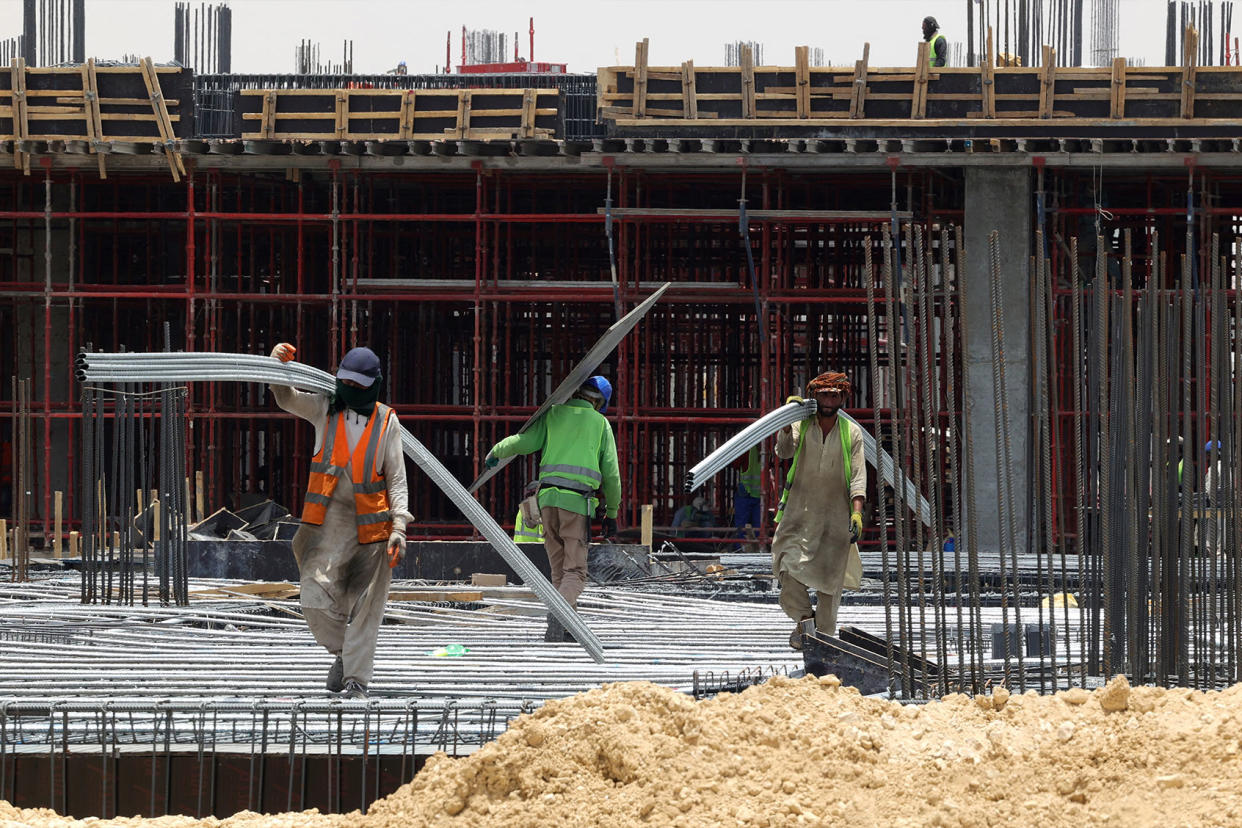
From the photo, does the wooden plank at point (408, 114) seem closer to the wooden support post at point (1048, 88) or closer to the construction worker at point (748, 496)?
the construction worker at point (748, 496)

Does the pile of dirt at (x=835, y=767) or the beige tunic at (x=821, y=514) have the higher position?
the beige tunic at (x=821, y=514)

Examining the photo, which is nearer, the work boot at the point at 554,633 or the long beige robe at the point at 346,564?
the long beige robe at the point at 346,564

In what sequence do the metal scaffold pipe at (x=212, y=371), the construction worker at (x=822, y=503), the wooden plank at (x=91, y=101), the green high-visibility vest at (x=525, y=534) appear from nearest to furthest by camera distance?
the metal scaffold pipe at (x=212, y=371) < the construction worker at (x=822, y=503) < the green high-visibility vest at (x=525, y=534) < the wooden plank at (x=91, y=101)

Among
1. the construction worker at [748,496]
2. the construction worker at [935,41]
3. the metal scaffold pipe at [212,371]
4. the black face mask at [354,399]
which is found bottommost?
the construction worker at [748,496]

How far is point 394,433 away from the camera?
8.14 meters

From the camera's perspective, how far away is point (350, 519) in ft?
26.3

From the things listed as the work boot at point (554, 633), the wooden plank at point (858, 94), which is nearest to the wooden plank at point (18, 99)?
the wooden plank at point (858, 94)

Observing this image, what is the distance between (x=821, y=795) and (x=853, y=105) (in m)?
14.5

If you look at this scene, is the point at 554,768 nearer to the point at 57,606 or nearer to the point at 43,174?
the point at 57,606

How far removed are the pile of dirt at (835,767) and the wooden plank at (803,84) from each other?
543 inches

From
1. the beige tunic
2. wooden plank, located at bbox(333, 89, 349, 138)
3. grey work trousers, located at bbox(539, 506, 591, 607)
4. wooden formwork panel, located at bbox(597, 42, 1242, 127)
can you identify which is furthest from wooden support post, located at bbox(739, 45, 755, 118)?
the beige tunic

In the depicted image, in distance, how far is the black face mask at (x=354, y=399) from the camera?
8039mm

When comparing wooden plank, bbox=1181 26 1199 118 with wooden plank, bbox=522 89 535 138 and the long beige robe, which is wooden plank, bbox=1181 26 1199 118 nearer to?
wooden plank, bbox=522 89 535 138

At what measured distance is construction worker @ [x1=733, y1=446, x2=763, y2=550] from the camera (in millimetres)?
19766
